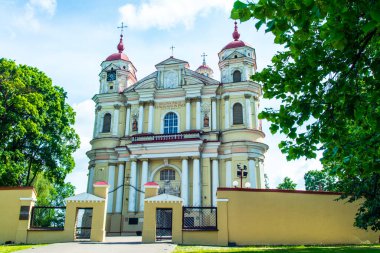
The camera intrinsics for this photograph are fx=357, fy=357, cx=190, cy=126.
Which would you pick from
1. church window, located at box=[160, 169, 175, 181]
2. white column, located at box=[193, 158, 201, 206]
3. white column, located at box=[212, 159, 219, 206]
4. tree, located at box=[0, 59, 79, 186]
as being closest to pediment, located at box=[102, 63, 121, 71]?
tree, located at box=[0, 59, 79, 186]

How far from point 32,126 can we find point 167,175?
35.6 feet

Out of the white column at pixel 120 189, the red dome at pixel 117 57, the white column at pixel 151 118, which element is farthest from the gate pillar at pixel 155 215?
the red dome at pixel 117 57

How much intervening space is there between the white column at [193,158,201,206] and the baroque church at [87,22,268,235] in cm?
7

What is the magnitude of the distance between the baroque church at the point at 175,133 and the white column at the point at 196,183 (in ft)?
0.24

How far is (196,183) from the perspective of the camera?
1033 inches

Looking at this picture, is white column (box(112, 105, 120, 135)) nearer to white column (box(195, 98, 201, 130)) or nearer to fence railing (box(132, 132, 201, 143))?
fence railing (box(132, 132, 201, 143))

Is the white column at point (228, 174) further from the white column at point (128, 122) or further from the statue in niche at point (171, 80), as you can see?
the white column at point (128, 122)

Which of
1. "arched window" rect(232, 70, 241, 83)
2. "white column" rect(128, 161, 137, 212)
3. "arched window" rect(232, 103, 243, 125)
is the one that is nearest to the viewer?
"white column" rect(128, 161, 137, 212)

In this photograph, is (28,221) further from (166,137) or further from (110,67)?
(110,67)

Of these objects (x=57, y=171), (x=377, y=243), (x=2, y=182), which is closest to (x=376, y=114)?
(x=377, y=243)

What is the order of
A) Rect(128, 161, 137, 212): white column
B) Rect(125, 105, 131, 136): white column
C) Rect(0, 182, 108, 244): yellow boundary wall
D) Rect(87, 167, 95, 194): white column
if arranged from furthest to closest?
Rect(125, 105, 131, 136): white column → Rect(87, 167, 95, 194): white column → Rect(128, 161, 137, 212): white column → Rect(0, 182, 108, 244): yellow boundary wall

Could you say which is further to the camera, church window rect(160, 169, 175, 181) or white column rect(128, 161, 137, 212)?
church window rect(160, 169, 175, 181)

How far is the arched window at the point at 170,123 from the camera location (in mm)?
30062

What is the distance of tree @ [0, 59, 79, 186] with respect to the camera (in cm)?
2106
